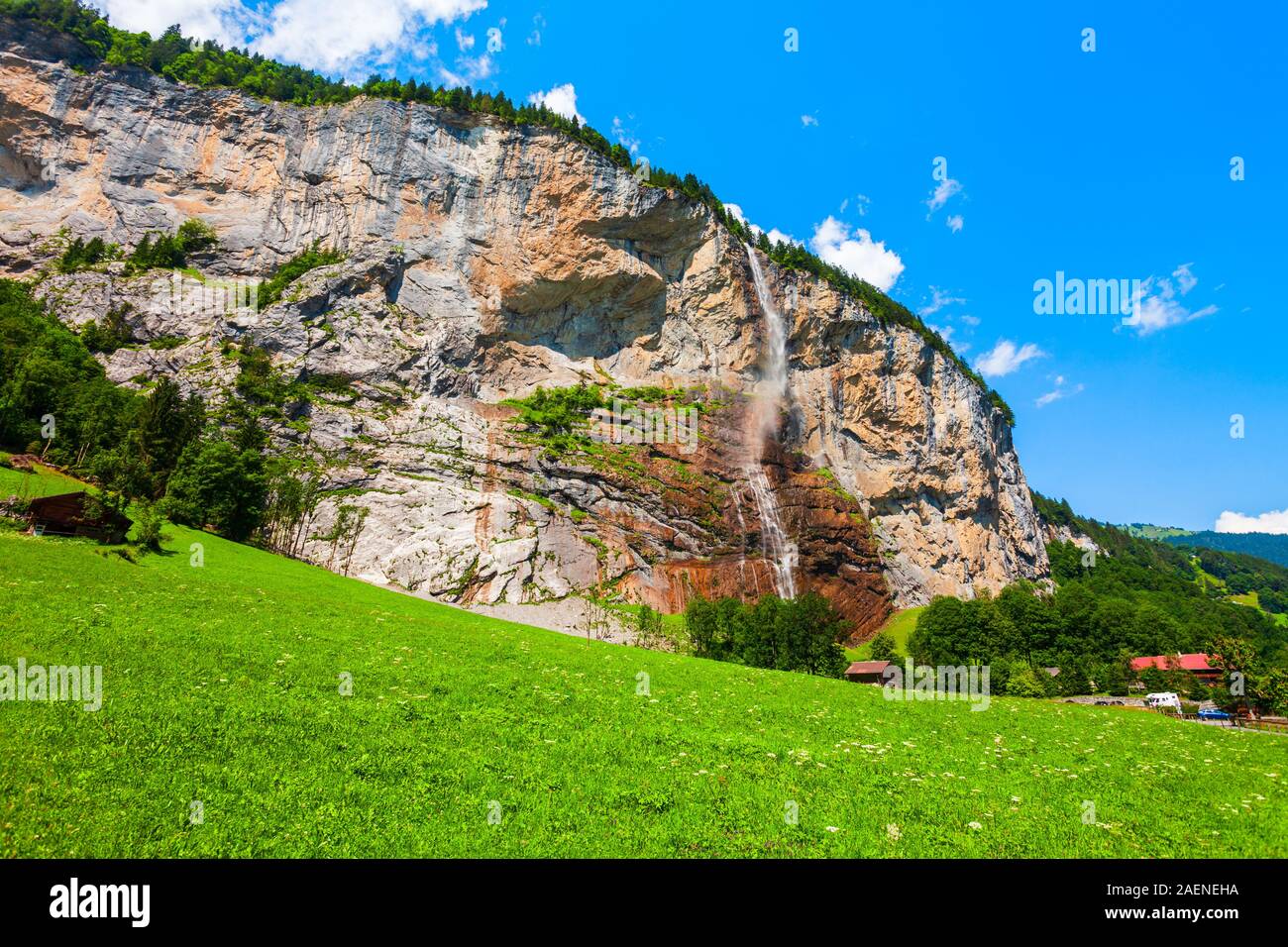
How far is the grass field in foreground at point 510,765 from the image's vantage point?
23.1 feet

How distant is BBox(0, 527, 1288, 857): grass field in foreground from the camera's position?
7027 millimetres

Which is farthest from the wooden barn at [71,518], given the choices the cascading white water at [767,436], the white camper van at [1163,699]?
the white camper van at [1163,699]

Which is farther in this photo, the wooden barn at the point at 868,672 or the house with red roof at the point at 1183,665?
the house with red roof at the point at 1183,665

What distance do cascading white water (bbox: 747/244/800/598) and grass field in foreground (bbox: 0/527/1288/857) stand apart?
249ft

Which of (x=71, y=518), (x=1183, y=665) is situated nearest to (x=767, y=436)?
(x=1183, y=665)

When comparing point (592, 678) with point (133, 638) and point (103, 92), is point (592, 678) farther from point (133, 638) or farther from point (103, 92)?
point (103, 92)
